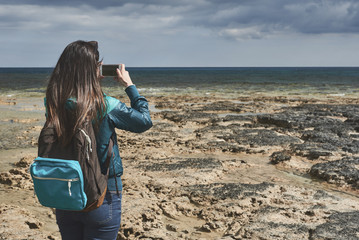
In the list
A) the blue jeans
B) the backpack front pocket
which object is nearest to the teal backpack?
the backpack front pocket

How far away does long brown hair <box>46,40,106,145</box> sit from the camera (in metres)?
1.99

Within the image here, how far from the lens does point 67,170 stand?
1.95 meters

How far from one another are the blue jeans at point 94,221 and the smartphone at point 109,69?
0.76 metres

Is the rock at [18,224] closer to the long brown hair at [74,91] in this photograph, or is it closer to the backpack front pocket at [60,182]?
the backpack front pocket at [60,182]

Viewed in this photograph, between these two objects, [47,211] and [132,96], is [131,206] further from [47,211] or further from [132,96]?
[132,96]

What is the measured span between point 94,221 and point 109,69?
3.12ft

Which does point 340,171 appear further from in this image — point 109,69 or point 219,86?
point 219,86

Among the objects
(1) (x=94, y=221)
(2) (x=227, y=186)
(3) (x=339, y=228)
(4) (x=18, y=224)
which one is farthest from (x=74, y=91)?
(2) (x=227, y=186)

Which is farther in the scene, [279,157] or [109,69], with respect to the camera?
[279,157]

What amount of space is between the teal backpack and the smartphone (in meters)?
0.40

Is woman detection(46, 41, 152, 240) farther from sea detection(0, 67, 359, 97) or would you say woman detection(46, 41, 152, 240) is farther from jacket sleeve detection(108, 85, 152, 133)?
sea detection(0, 67, 359, 97)

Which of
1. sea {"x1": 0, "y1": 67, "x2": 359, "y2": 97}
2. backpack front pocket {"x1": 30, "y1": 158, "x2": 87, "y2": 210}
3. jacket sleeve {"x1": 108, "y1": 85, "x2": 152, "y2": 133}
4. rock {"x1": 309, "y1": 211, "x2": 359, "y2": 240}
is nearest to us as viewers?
backpack front pocket {"x1": 30, "y1": 158, "x2": 87, "y2": 210}

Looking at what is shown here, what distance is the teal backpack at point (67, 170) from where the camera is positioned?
6.45 feet

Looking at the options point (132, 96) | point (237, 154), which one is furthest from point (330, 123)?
point (132, 96)
